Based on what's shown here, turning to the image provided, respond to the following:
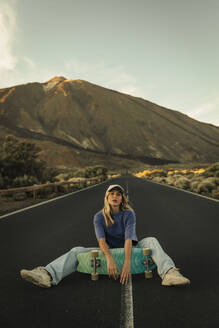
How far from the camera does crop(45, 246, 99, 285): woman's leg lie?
12.5ft

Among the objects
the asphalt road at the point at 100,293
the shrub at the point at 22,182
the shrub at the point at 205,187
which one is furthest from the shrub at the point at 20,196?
the shrub at the point at 205,187

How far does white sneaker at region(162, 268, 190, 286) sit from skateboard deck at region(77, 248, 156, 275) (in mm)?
435

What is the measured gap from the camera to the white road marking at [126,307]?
282 centimetres

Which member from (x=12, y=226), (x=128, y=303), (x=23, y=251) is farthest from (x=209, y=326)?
(x=12, y=226)

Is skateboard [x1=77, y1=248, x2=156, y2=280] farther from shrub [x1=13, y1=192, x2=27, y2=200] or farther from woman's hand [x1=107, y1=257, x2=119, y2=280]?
shrub [x1=13, y1=192, x2=27, y2=200]

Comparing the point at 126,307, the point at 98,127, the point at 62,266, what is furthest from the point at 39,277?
the point at 98,127

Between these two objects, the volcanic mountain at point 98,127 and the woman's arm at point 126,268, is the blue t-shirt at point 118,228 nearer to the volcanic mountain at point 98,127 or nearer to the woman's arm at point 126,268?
the woman's arm at point 126,268

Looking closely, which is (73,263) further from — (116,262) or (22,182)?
(22,182)

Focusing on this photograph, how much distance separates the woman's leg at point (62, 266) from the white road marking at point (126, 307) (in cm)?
77

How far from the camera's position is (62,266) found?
3.87 metres

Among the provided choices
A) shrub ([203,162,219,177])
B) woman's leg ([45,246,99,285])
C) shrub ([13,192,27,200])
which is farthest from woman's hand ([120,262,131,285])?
shrub ([203,162,219,177])

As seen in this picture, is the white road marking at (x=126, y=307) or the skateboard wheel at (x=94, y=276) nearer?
the white road marking at (x=126, y=307)

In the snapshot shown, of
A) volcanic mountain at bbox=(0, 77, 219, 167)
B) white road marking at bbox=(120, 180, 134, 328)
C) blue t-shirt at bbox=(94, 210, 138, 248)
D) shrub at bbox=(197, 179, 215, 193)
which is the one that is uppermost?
volcanic mountain at bbox=(0, 77, 219, 167)

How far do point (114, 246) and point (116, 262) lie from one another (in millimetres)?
423
